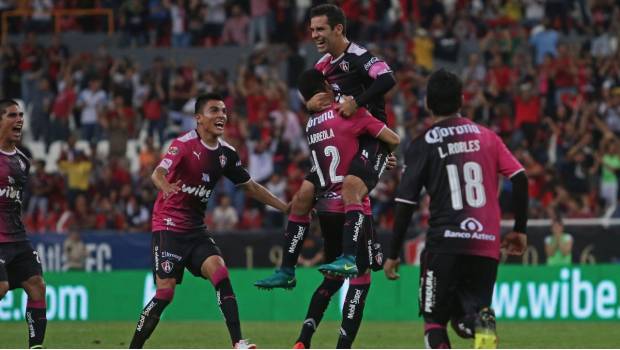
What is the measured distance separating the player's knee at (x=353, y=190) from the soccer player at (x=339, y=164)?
141 millimetres

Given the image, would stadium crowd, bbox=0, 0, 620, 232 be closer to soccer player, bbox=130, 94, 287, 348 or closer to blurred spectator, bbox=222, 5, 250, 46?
blurred spectator, bbox=222, 5, 250, 46

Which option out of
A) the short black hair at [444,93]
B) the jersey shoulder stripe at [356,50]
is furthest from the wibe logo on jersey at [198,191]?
the short black hair at [444,93]

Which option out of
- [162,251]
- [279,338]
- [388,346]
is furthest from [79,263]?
[162,251]

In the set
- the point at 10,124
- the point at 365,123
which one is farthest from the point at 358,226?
the point at 10,124

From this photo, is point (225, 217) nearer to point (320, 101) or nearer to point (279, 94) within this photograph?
point (279, 94)

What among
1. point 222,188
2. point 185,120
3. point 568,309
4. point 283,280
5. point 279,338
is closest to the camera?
point 283,280

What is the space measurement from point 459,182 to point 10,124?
5590 millimetres

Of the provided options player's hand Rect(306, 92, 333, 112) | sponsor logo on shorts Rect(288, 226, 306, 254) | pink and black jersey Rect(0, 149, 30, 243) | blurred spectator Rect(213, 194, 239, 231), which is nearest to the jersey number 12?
player's hand Rect(306, 92, 333, 112)

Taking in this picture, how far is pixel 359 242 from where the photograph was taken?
12.7m

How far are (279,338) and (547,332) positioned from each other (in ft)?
13.1

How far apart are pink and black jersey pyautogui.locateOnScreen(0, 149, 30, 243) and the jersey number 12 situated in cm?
547

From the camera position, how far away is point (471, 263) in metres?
10.7

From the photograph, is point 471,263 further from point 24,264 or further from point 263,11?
point 263,11

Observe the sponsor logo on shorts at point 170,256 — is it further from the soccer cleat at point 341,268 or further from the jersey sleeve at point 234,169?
the soccer cleat at point 341,268
